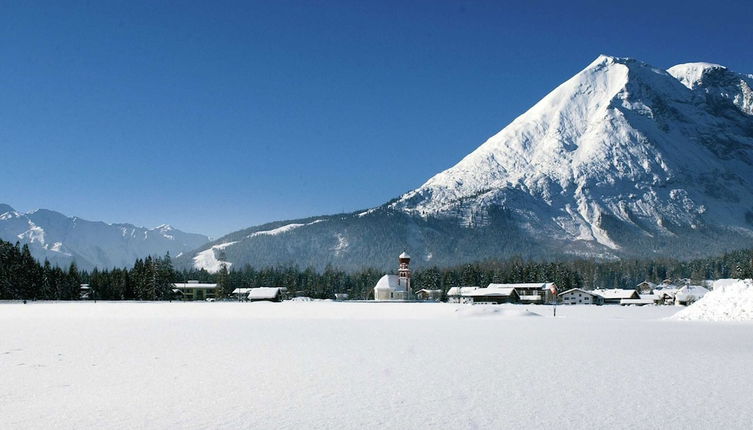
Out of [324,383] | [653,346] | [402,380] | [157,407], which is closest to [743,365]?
[653,346]

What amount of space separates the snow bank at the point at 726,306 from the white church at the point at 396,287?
87619 millimetres

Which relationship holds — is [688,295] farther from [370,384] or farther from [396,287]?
[370,384]

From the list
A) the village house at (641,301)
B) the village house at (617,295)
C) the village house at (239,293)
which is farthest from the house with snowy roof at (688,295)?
the village house at (239,293)

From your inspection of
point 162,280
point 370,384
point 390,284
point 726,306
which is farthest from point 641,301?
point 370,384

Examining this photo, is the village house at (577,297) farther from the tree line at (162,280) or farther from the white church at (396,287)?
the white church at (396,287)

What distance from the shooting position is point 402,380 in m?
18.0

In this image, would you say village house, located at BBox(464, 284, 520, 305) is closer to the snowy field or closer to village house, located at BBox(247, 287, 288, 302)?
village house, located at BBox(247, 287, 288, 302)

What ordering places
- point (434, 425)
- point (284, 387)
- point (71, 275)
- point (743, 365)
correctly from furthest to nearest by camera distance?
point (71, 275) → point (743, 365) → point (284, 387) → point (434, 425)

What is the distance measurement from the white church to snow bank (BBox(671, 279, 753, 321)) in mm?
87619

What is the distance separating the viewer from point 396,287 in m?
148

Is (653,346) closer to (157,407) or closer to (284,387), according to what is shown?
(284,387)

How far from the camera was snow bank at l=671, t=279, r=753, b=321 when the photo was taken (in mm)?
55875

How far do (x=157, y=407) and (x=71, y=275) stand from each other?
123m

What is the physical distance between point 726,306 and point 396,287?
9479cm
